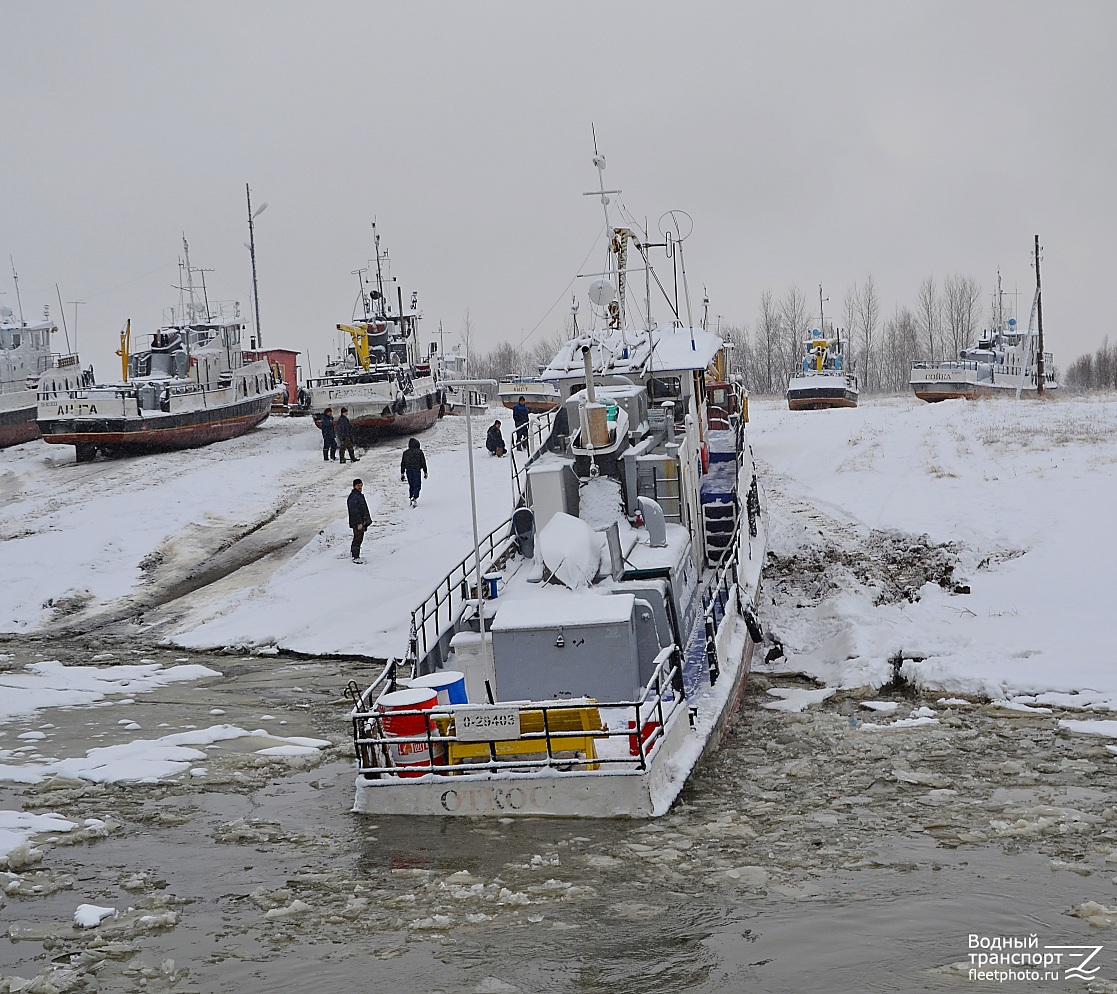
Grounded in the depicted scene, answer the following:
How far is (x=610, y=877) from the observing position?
8.82 meters

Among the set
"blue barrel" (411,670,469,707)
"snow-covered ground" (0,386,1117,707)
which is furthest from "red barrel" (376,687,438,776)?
"snow-covered ground" (0,386,1117,707)

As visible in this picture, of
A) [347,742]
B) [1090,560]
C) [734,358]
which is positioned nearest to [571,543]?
[347,742]

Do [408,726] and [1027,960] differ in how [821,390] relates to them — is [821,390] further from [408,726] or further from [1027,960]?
[1027,960]

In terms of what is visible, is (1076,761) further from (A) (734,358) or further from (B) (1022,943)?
(A) (734,358)

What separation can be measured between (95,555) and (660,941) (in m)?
18.1

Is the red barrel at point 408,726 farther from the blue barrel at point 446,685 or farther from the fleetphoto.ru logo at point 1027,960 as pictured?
the fleetphoto.ru logo at point 1027,960

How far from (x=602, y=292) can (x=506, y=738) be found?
332 inches

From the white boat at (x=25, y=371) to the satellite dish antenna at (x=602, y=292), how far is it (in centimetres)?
2577

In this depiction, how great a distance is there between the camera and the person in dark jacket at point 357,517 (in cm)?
2112

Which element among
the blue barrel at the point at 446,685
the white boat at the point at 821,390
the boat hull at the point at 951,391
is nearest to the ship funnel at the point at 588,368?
the blue barrel at the point at 446,685

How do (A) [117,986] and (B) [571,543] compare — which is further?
(B) [571,543]

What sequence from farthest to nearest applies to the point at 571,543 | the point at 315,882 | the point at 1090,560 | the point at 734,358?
the point at 734,358 → the point at 1090,560 → the point at 571,543 → the point at 315,882

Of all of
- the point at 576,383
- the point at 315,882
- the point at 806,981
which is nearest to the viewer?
the point at 806,981

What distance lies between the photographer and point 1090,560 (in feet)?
58.5
